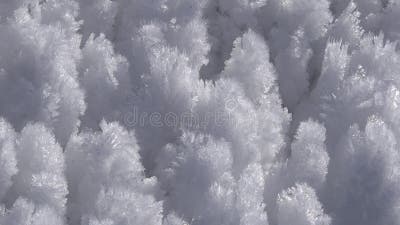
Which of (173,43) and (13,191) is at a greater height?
(173,43)

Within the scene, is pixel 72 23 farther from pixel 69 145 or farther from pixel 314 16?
pixel 314 16

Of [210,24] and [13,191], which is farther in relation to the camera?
[210,24]

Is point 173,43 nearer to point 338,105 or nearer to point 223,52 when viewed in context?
point 223,52

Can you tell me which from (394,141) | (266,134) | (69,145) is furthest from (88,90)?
(394,141)

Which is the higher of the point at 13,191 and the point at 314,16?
the point at 314,16

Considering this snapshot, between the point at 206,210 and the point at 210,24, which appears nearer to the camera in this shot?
the point at 206,210

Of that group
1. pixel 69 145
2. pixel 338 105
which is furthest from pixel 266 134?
pixel 69 145
